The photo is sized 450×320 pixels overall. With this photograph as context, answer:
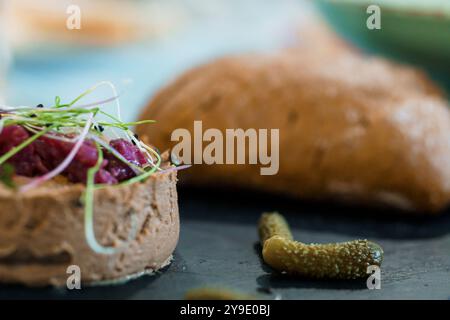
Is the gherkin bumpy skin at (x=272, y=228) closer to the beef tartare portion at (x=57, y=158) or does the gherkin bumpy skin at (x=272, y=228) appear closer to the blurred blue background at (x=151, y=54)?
the beef tartare portion at (x=57, y=158)

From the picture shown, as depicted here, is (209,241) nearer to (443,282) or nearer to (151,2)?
(443,282)

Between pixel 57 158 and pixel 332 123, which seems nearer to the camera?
pixel 57 158

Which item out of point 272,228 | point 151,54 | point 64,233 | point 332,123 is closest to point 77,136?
point 64,233

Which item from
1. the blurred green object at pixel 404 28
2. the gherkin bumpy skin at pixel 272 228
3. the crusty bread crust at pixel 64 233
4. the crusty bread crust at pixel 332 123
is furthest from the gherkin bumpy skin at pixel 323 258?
the blurred green object at pixel 404 28

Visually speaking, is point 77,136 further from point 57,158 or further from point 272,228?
point 272,228

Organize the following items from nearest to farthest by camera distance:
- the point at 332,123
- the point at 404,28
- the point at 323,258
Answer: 1. the point at 323,258
2. the point at 332,123
3. the point at 404,28

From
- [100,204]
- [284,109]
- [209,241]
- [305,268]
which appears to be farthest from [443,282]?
[284,109]

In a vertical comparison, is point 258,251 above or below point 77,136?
below
